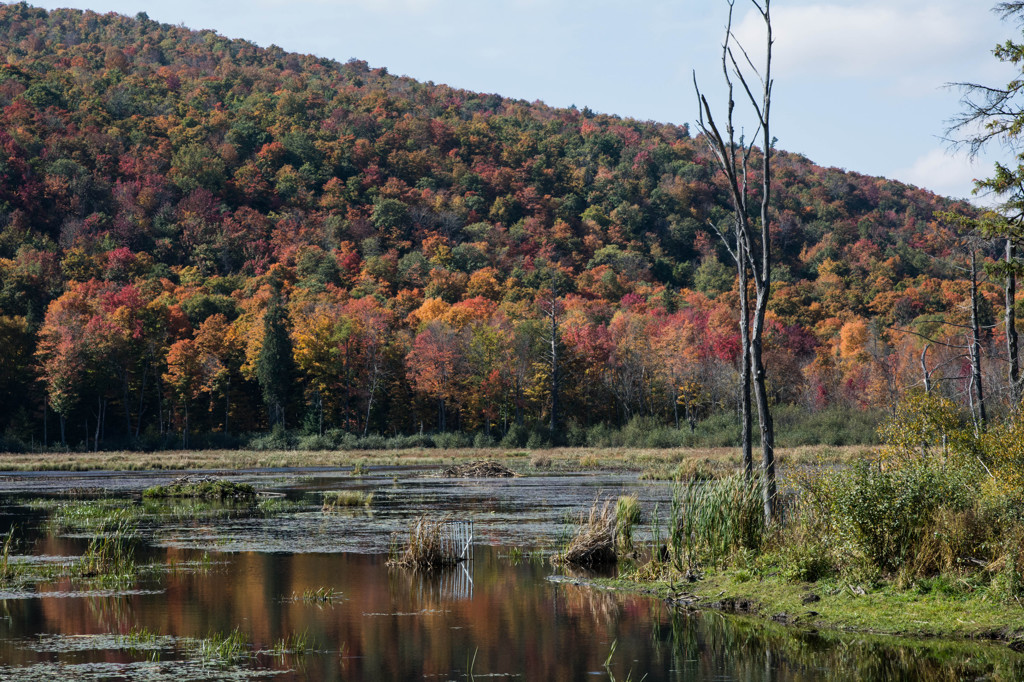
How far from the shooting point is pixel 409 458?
232 feet

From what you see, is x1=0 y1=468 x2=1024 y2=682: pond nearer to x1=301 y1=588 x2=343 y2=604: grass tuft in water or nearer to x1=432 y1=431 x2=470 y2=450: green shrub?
x1=301 y1=588 x2=343 y2=604: grass tuft in water

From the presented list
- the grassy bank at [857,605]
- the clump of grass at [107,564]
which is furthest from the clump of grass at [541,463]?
the grassy bank at [857,605]

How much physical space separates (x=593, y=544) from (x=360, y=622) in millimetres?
6871

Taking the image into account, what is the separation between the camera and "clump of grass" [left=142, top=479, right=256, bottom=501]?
3966 cm

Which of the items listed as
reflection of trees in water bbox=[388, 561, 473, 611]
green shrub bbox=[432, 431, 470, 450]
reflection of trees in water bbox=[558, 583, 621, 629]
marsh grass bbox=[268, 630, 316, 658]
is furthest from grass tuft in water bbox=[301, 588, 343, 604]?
green shrub bbox=[432, 431, 470, 450]

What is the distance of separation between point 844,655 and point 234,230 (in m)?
118

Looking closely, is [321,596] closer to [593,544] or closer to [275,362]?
[593,544]

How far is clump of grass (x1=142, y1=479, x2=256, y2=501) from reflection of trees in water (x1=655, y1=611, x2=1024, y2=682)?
89.2ft

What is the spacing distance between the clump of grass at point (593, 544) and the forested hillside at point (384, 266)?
4135 cm

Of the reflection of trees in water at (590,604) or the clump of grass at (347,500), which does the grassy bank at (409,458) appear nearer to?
the clump of grass at (347,500)

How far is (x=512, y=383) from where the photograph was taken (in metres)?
91.4

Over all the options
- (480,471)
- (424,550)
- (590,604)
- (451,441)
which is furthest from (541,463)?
(590,604)

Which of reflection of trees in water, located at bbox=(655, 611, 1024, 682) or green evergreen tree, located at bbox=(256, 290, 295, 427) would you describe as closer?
reflection of trees in water, located at bbox=(655, 611, 1024, 682)

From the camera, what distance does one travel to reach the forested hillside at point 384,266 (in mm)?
90875
